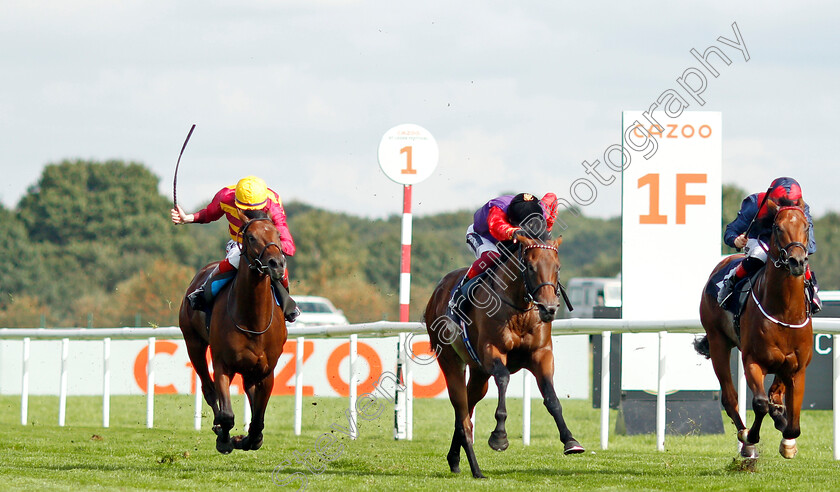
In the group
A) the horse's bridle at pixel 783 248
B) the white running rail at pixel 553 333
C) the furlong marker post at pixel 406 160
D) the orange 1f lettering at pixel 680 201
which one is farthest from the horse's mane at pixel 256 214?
the orange 1f lettering at pixel 680 201

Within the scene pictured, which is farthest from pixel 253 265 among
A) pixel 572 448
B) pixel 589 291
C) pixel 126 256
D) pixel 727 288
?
pixel 589 291

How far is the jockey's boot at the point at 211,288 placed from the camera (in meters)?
7.76

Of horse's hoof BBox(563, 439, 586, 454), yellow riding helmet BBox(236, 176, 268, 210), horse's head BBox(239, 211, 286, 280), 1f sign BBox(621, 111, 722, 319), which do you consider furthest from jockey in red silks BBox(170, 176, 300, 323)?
1f sign BBox(621, 111, 722, 319)

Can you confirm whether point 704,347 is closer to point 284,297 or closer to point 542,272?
point 542,272

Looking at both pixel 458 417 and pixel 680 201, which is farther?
pixel 680 201

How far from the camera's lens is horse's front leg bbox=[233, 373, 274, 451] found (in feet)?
24.8

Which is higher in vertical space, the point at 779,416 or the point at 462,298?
the point at 462,298

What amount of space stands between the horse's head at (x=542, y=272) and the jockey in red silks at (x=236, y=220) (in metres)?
1.49

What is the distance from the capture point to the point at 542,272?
659cm

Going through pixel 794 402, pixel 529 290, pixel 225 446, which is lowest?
pixel 225 446

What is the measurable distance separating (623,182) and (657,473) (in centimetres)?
408

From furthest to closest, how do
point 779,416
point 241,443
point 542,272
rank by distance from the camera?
point 241,443
point 779,416
point 542,272

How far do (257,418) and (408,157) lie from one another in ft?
12.9

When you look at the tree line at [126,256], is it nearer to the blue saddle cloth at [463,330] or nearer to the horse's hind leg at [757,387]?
the blue saddle cloth at [463,330]
